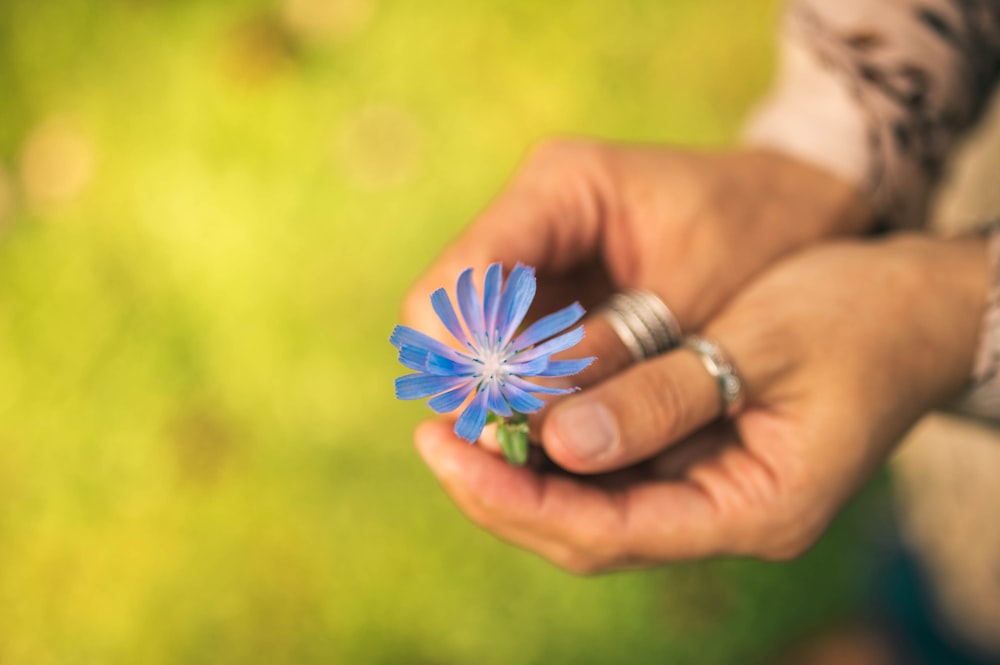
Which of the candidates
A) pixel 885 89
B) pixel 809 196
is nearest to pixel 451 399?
pixel 809 196

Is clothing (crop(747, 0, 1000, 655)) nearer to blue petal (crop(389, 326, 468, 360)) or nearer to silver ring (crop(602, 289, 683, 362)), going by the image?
silver ring (crop(602, 289, 683, 362))

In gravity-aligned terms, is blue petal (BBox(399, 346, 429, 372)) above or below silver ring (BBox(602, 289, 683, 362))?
above

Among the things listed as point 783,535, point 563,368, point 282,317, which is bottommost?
point 783,535

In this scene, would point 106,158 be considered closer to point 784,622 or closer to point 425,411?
point 425,411

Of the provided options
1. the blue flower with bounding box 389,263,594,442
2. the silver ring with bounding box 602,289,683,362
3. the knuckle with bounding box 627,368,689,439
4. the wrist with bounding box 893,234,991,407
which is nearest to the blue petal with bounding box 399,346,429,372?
the blue flower with bounding box 389,263,594,442

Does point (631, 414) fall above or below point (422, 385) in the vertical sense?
below

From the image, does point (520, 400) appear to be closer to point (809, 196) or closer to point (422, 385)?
point (422, 385)
